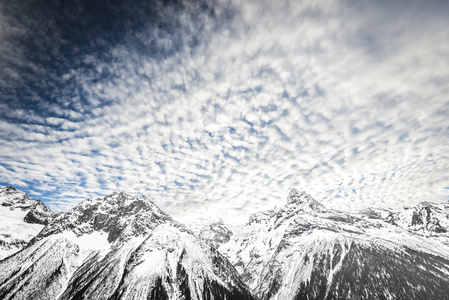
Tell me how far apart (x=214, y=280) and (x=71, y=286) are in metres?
140

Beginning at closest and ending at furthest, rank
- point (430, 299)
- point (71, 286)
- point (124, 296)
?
point (124, 296) → point (430, 299) → point (71, 286)

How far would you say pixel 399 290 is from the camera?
190 m

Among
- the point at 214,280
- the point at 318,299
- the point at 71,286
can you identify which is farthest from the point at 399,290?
the point at 71,286

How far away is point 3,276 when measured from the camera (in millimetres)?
198500

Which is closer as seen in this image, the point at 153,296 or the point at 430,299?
the point at 153,296

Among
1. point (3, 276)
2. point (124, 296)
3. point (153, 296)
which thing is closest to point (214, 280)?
point (153, 296)

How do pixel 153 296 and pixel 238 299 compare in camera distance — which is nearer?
pixel 153 296

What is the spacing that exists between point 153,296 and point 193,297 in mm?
33816

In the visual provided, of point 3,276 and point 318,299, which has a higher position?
point 3,276

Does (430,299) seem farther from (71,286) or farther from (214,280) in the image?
(71,286)

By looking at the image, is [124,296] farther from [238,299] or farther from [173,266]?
[238,299]

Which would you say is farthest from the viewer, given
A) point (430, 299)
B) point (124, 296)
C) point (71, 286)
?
point (71, 286)

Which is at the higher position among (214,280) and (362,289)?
(214,280)

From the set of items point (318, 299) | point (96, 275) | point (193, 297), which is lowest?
point (318, 299)
